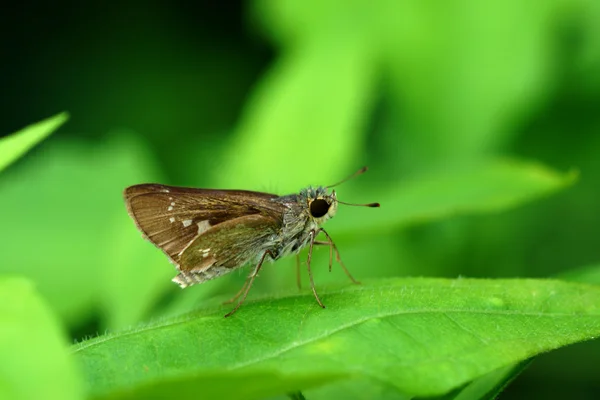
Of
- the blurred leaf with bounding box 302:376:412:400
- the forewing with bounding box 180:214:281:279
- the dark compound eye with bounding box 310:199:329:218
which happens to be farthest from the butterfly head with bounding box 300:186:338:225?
the blurred leaf with bounding box 302:376:412:400

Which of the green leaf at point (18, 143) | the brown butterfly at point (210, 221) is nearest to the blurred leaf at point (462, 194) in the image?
the brown butterfly at point (210, 221)

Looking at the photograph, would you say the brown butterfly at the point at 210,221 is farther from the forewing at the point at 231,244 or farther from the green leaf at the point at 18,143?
the green leaf at the point at 18,143

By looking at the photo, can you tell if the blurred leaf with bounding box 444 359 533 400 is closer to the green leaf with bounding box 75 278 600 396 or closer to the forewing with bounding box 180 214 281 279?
the green leaf with bounding box 75 278 600 396

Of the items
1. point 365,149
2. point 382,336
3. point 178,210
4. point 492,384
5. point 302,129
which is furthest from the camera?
point 365,149

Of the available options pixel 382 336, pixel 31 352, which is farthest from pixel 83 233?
pixel 31 352

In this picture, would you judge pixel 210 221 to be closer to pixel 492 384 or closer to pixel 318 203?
pixel 318 203

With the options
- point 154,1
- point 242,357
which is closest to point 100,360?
point 242,357
